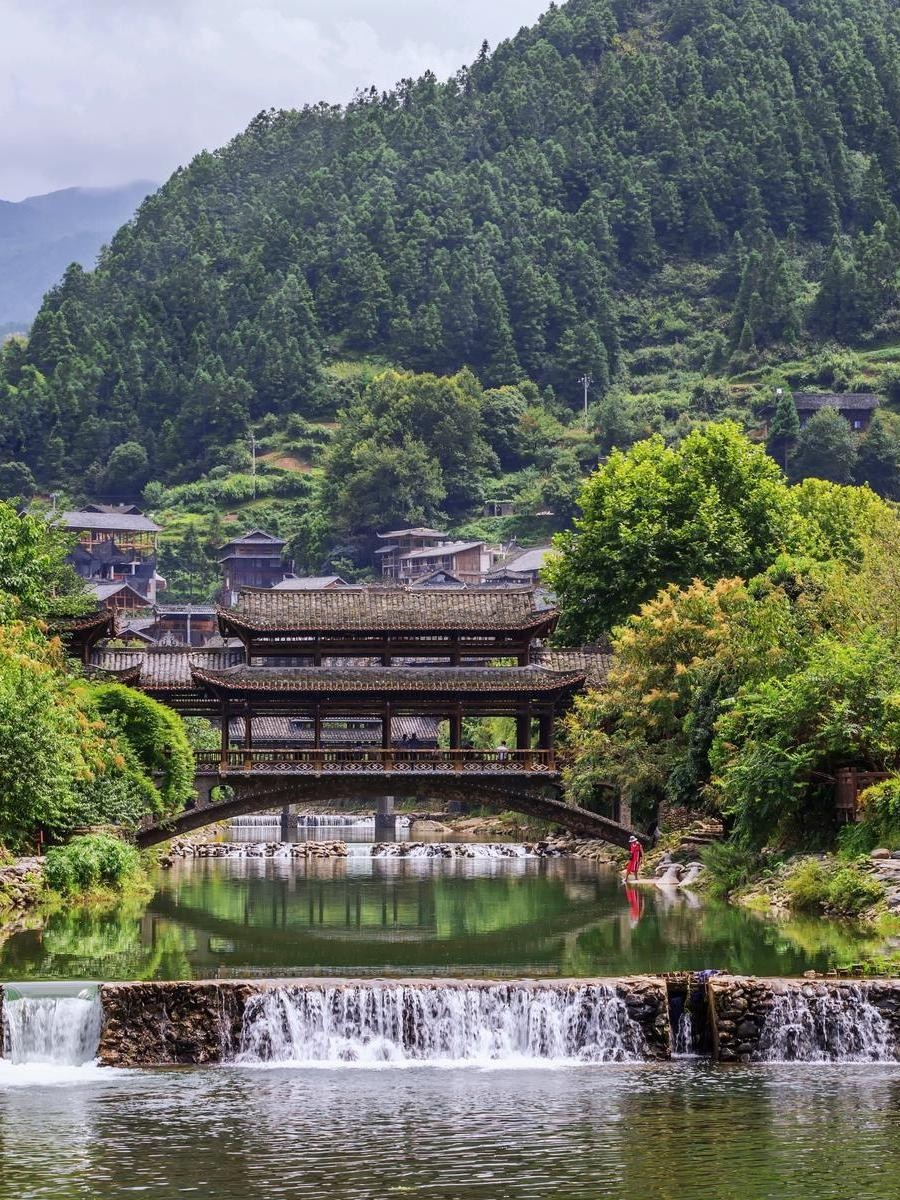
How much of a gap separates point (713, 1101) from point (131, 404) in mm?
156939

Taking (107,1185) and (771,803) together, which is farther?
(771,803)

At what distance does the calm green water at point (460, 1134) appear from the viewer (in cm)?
2009

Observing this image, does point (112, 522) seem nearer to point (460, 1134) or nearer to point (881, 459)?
point (881, 459)

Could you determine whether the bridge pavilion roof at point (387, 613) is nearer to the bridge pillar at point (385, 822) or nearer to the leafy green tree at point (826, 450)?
the bridge pillar at point (385, 822)

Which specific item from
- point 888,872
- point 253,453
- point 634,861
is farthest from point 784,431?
point 888,872

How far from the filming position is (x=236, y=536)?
6102 inches

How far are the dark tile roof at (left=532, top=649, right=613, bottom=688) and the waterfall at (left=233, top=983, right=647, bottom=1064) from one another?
3386 centimetres

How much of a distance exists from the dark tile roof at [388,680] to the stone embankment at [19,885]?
51.6 feet

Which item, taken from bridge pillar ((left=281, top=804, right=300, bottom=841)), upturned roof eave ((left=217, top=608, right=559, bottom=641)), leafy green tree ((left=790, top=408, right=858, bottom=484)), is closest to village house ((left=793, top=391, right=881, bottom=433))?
leafy green tree ((left=790, top=408, right=858, bottom=484))

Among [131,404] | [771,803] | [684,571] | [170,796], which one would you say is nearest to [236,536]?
A: [131,404]

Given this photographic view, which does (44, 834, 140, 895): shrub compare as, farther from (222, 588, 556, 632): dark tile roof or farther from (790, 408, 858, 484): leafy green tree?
(790, 408, 858, 484): leafy green tree

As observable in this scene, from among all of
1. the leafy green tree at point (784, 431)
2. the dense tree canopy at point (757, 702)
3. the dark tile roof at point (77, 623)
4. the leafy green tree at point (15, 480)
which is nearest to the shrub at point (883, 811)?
the dense tree canopy at point (757, 702)

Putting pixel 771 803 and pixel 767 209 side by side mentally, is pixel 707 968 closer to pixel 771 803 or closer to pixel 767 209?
pixel 771 803

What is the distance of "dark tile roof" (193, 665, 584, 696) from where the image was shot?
58.4 metres
